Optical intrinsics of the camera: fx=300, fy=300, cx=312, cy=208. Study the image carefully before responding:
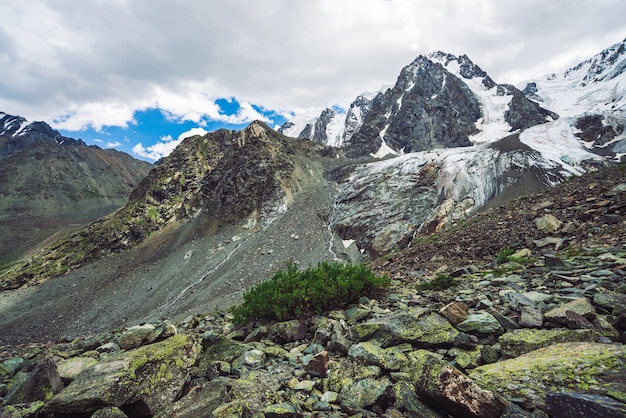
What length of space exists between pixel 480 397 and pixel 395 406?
1259mm

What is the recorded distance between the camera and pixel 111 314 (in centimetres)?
3628

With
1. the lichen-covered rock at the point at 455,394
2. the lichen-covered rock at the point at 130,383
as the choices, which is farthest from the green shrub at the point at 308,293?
the lichen-covered rock at the point at 455,394

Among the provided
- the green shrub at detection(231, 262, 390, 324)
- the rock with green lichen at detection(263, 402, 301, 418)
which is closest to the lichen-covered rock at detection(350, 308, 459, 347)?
the green shrub at detection(231, 262, 390, 324)

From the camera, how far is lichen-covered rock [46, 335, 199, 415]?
15.1 ft

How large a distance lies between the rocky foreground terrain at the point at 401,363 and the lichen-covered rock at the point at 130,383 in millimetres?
17

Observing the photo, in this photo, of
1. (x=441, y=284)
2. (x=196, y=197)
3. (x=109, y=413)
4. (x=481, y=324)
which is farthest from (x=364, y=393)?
(x=196, y=197)

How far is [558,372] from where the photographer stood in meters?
3.71

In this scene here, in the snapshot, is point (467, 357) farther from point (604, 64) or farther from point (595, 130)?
point (604, 64)

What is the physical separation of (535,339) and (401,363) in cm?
214

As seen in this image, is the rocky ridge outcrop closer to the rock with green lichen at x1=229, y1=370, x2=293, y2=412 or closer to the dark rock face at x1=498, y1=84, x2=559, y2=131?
the rock with green lichen at x1=229, y1=370, x2=293, y2=412

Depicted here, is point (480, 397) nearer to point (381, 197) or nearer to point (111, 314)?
point (111, 314)

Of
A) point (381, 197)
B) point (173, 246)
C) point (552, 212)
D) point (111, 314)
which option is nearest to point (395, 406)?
point (552, 212)

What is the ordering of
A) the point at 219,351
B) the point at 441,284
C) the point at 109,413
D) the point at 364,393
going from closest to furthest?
1. the point at 109,413
2. the point at 364,393
3. the point at 219,351
4. the point at 441,284

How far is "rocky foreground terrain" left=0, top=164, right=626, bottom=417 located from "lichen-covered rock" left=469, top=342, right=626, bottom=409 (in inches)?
0.6
